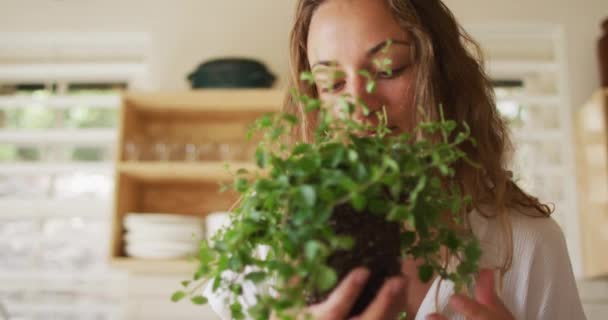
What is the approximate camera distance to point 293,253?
527 mm

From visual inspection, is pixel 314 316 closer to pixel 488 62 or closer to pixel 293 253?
pixel 293 253

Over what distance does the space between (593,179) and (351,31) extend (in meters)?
2.05

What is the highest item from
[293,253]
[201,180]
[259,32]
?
[259,32]

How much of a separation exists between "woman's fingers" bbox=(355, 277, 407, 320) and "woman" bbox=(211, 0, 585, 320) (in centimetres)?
32

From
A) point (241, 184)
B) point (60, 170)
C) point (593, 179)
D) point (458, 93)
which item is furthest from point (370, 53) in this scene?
point (60, 170)

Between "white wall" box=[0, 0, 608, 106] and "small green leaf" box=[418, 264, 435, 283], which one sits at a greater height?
"white wall" box=[0, 0, 608, 106]

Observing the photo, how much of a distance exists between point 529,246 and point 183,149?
6.03 ft

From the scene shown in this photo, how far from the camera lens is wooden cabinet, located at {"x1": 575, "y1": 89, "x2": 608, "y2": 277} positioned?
95.0 inches

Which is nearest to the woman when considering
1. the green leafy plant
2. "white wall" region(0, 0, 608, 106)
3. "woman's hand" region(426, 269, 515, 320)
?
"woman's hand" region(426, 269, 515, 320)

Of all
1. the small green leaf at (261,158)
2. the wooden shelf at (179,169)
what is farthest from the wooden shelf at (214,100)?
the small green leaf at (261,158)

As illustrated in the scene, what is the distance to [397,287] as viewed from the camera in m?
0.54

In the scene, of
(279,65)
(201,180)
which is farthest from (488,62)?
(201,180)

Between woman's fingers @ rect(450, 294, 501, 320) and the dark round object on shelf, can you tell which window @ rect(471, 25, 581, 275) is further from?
woman's fingers @ rect(450, 294, 501, 320)

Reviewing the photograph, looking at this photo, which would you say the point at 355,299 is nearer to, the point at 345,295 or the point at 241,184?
the point at 345,295
